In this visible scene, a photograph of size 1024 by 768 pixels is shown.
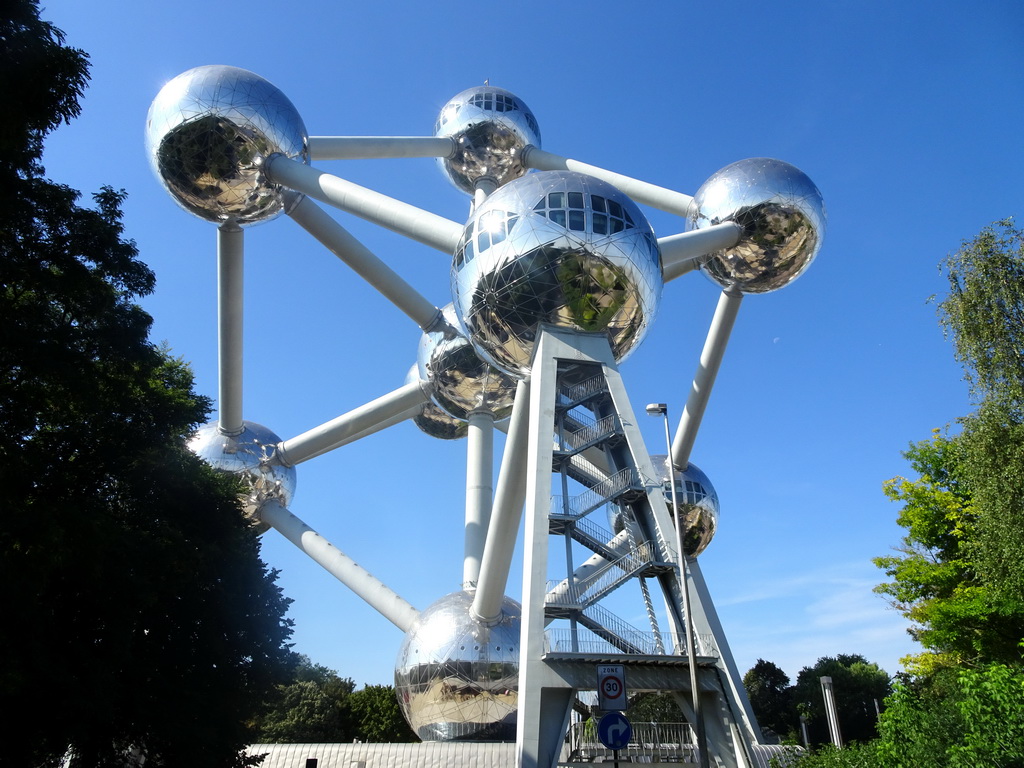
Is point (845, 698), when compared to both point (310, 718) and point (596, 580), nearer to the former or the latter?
point (310, 718)

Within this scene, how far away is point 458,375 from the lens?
63.1 feet

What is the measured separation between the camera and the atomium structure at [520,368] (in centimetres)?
1195

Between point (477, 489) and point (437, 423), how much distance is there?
13.8ft

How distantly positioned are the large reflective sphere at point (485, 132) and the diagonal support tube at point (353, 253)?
641cm

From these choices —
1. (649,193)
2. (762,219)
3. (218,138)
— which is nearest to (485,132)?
(649,193)

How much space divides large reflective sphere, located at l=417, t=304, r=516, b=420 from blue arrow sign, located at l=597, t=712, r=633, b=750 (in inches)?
434

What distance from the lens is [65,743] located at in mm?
12398

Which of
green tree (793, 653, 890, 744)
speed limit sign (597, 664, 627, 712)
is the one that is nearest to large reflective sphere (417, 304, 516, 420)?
speed limit sign (597, 664, 627, 712)

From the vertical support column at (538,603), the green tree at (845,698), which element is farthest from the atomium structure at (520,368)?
the green tree at (845,698)

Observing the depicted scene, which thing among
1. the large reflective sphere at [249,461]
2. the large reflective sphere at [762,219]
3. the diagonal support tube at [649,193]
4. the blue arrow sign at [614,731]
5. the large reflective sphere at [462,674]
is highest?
the diagonal support tube at [649,193]

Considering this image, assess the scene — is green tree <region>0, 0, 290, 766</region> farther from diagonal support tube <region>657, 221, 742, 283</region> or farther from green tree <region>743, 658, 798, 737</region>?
green tree <region>743, 658, 798, 737</region>

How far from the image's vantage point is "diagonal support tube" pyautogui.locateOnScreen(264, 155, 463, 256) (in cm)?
1452

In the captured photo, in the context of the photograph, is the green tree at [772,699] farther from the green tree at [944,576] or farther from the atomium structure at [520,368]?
the atomium structure at [520,368]

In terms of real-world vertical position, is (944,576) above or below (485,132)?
below
